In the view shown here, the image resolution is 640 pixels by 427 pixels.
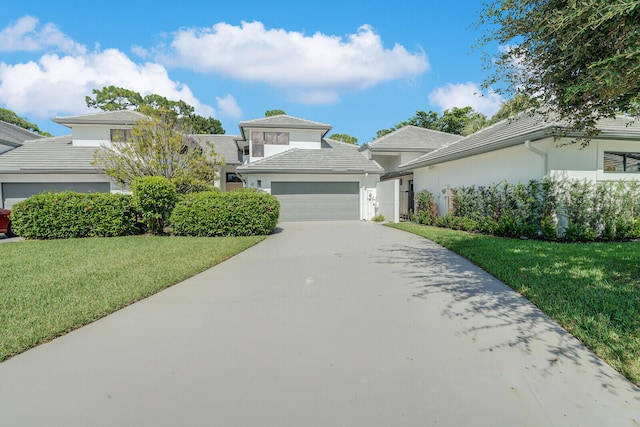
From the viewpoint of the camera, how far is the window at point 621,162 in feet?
34.4

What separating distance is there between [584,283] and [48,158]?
24.3 metres

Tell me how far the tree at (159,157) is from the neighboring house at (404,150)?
36.4ft

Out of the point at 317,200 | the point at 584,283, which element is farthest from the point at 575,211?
the point at 317,200

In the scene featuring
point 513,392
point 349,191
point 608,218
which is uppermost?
point 349,191

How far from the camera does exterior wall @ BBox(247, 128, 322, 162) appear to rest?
2072 cm

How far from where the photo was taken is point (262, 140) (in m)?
20.8

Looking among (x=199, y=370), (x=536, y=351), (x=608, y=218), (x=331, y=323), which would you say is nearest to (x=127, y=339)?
(x=199, y=370)

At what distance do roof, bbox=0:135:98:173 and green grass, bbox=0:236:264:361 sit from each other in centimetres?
958

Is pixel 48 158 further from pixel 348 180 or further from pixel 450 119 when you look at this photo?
pixel 450 119

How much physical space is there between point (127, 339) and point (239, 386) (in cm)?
168

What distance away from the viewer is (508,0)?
4.94 metres

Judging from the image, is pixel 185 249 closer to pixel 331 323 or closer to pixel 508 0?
pixel 331 323

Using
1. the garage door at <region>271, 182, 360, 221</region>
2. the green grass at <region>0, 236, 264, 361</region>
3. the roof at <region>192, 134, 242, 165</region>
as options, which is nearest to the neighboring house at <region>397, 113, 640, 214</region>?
the garage door at <region>271, 182, 360, 221</region>

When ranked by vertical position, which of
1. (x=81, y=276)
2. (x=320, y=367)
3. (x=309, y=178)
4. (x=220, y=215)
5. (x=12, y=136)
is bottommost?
(x=320, y=367)
